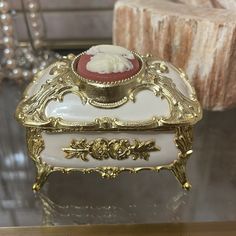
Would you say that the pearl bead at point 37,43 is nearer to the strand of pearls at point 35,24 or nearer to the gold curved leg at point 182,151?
the strand of pearls at point 35,24

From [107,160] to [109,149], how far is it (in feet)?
0.10

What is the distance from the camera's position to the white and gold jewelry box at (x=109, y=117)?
2.54ft

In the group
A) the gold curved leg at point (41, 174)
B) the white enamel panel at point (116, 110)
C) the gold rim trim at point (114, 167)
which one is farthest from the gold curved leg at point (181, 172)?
the gold curved leg at point (41, 174)

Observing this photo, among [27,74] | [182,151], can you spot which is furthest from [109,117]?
[27,74]

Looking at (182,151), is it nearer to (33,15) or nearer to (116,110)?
(116,110)

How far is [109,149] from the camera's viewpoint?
0.80 metres

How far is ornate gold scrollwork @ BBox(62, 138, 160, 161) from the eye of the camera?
2.60 feet

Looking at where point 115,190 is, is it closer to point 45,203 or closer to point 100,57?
point 45,203

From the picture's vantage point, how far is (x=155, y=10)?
98 centimetres

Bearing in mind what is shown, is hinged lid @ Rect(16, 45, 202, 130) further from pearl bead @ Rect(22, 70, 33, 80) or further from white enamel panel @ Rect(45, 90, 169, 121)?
pearl bead @ Rect(22, 70, 33, 80)

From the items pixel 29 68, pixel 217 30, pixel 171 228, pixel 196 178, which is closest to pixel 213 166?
pixel 196 178

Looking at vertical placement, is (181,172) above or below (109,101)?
below

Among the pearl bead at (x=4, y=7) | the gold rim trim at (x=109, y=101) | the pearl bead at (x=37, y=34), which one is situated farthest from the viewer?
the pearl bead at (x=37, y=34)

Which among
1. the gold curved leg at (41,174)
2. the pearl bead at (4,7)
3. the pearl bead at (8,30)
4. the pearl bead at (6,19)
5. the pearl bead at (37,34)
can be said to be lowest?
the gold curved leg at (41,174)
